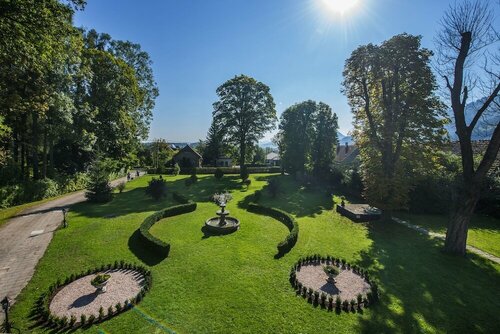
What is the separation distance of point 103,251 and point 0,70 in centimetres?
1540

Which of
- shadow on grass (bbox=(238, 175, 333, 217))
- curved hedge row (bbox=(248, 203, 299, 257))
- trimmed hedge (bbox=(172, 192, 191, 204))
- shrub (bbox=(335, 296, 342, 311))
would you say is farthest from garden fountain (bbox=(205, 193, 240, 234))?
shrub (bbox=(335, 296, 342, 311))

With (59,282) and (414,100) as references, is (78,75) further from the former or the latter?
(414,100)

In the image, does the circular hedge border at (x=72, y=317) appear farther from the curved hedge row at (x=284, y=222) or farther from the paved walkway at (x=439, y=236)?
the paved walkway at (x=439, y=236)

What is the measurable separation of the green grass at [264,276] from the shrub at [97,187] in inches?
183

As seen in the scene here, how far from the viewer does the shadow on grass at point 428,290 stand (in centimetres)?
904

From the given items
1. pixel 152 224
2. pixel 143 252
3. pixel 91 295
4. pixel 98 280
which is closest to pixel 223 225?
pixel 152 224

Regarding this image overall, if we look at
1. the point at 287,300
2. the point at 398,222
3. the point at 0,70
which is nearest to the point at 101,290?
the point at 287,300

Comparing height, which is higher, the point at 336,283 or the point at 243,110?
the point at 243,110

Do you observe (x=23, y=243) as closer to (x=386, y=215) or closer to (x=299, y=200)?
(x=299, y=200)

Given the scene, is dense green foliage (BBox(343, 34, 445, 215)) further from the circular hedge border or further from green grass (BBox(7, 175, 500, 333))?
the circular hedge border

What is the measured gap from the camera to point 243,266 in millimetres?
12688

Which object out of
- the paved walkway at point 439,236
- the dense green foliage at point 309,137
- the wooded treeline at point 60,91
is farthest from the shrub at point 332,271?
the dense green foliage at point 309,137

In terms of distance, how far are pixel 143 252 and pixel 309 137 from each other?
110ft

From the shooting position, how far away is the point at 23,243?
15.0 metres
